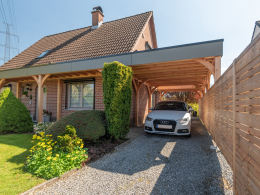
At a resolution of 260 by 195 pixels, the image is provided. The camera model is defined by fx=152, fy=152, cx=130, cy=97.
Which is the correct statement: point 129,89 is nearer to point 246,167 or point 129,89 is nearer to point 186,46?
point 186,46

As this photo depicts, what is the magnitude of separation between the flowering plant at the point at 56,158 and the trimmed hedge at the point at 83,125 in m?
0.55

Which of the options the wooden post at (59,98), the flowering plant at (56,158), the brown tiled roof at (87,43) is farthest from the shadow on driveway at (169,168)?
the wooden post at (59,98)

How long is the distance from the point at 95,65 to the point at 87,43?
488 cm

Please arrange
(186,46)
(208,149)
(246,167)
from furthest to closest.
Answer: (186,46) → (208,149) → (246,167)

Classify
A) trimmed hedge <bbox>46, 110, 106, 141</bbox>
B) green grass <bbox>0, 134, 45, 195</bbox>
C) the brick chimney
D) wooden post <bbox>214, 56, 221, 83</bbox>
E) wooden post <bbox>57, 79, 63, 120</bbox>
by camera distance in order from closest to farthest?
green grass <bbox>0, 134, 45, 195</bbox> → trimmed hedge <bbox>46, 110, 106, 141</bbox> → wooden post <bbox>214, 56, 221, 83</bbox> → wooden post <bbox>57, 79, 63, 120</bbox> → the brick chimney

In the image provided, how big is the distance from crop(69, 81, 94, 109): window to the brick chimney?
6.02m

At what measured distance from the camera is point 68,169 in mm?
3141

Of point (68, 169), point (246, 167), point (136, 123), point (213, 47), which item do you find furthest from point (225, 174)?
point (136, 123)

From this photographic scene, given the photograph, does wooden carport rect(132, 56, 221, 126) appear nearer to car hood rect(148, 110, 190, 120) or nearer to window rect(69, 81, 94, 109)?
car hood rect(148, 110, 190, 120)

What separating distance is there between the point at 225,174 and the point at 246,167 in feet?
4.84

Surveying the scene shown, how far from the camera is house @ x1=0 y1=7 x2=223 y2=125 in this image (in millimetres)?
5238

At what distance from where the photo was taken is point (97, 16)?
480 inches

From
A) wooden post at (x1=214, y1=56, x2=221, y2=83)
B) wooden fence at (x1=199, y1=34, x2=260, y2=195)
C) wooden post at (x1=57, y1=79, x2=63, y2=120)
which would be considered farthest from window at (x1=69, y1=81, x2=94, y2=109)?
wooden fence at (x1=199, y1=34, x2=260, y2=195)

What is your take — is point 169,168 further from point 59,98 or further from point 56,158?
point 59,98
